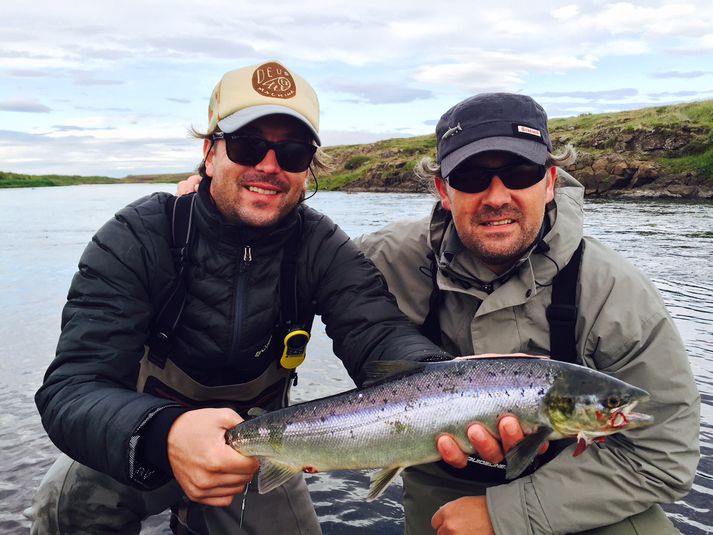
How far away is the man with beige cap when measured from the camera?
3.30m

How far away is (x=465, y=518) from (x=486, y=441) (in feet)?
1.88

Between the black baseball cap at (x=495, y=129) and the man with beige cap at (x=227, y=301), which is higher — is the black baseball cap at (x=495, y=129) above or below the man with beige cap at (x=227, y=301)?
above

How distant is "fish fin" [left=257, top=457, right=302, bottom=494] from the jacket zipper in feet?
2.56

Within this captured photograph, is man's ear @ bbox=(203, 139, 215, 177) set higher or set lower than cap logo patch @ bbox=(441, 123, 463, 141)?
lower

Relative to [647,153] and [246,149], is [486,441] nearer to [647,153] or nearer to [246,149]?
[246,149]

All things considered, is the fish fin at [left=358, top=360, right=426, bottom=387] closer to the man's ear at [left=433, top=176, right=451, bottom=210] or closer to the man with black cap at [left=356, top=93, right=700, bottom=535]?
the man with black cap at [left=356, top=93, right=700, bottom=535]

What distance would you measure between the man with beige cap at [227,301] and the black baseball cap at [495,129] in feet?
2.78

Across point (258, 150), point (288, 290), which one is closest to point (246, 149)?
point (258, 150)

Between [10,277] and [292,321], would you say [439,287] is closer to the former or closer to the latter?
[292,321]

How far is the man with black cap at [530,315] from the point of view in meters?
3.05

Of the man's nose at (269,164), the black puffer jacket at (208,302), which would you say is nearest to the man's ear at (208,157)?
the black puffer jacket at (208,302)

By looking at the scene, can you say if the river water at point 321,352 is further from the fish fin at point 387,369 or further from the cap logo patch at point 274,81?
the cap logo patch at point 274,81

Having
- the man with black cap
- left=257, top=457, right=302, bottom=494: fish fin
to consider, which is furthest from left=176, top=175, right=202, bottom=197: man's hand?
left=257, top=457, right=302, bottom=494: fish fin

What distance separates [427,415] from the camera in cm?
298
